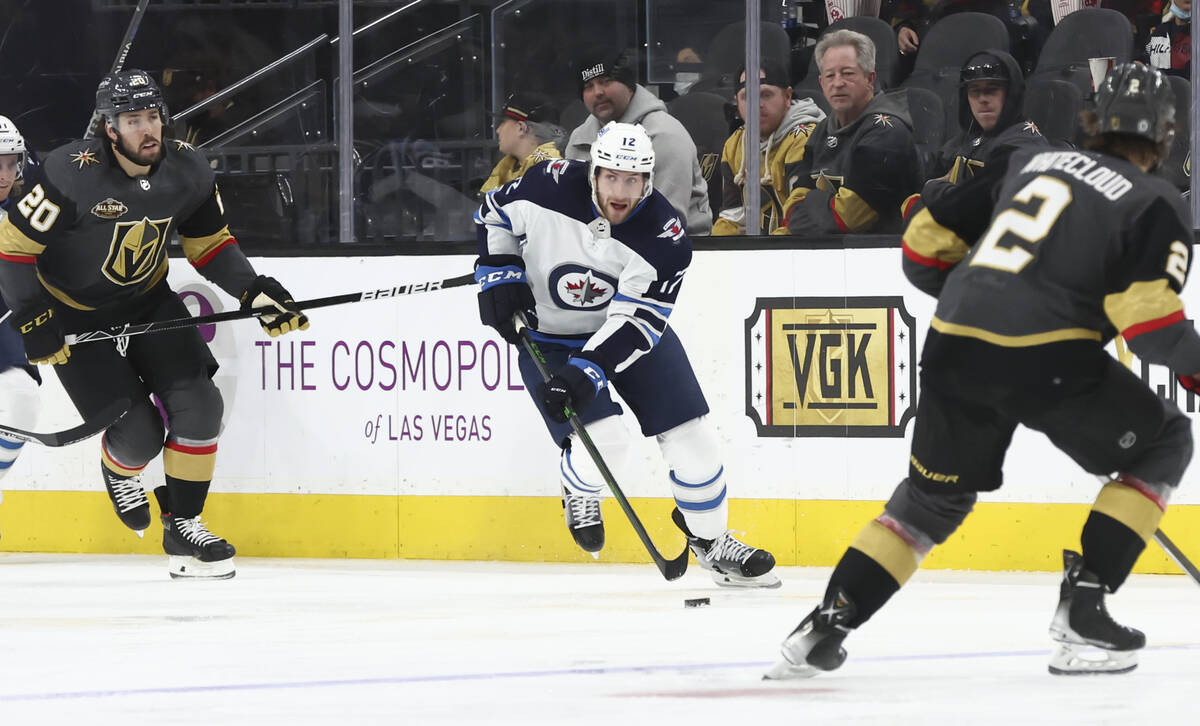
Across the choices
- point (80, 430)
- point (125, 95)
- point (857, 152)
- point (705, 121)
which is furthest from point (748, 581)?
point (125, 95)

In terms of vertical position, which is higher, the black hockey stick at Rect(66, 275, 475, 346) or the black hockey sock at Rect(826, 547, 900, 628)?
the black hockey stick at Rect(66, 275, 475, 346)

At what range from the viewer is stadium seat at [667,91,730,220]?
492 centimetres

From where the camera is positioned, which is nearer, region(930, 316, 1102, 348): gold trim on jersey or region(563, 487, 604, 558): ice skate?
region(930, 316, 1102, 348): gold trim on jersey

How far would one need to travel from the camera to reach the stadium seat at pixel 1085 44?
4582 millimetres

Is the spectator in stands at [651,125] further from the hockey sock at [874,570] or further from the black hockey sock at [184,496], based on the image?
the hockey sock at [874,570]

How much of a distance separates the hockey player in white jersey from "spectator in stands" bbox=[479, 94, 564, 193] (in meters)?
0.56

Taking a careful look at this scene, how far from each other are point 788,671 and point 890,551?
0.26 meters

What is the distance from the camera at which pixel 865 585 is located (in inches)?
108

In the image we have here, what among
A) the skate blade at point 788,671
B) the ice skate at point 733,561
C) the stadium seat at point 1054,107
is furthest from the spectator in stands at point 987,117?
the skate blade at point 788,671

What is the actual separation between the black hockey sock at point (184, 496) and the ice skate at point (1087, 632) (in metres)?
2.68

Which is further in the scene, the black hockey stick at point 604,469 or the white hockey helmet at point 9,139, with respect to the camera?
the white hockey helmet at point 9,139

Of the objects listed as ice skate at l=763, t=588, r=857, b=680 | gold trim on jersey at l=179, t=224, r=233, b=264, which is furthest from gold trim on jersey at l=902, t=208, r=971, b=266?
gold trim on jersey at l=179, t=224, r=233, b=264

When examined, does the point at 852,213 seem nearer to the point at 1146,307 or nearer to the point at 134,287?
the point at 134,287

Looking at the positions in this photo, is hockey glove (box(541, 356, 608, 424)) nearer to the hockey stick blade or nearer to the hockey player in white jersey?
the hockey player in white jersey
